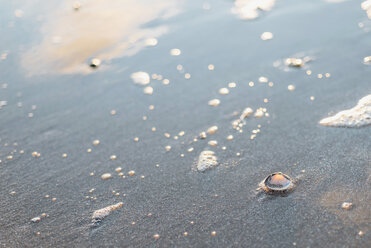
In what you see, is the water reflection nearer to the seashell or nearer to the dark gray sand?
the dark gray sand

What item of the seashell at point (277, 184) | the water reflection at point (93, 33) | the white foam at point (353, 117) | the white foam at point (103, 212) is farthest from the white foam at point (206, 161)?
the water reflection at point (93, 33)

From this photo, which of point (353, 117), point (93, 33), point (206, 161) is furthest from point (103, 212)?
point (93, 33)

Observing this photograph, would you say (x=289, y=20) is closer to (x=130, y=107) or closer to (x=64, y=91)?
(x=130, y=107)

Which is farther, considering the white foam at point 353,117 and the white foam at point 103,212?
the white foam at point 353,117

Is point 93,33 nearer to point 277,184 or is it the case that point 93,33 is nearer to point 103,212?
point 103,212

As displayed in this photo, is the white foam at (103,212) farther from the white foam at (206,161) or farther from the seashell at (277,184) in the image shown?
the seashell at (277,184)

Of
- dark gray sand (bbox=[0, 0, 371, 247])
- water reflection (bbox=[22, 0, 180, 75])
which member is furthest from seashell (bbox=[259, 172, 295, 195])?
water reflection (bbox=[22, 0, 180, 75])
